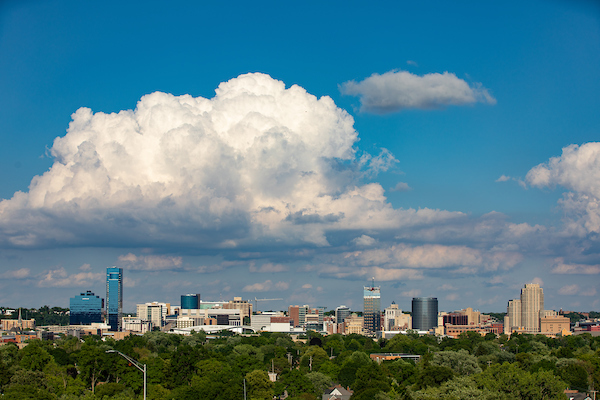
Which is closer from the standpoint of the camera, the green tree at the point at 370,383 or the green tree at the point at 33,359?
the green tree at the point at 370,383

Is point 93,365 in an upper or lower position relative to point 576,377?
upper

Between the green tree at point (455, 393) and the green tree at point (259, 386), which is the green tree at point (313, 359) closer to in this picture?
the green tree at point (259, 386)

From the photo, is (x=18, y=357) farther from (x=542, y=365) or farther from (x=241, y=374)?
(x=542, y=365)

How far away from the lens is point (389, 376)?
86562 millimetres

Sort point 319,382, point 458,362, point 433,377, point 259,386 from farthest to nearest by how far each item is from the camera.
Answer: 1. point 458,362
2. point 319,382
3. point 259,386
4. point 433,377

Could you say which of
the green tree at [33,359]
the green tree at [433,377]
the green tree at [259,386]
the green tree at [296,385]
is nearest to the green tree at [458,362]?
the green tree at [433,377]

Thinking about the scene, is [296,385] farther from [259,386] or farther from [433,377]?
[433,377]

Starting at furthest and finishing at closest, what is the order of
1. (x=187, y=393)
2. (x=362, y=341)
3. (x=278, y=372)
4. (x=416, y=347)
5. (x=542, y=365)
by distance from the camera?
(x=362, y=341) → (x=416, y=347) → (x=278, y=372) → (x=542, y=365) → (x=187, y=393)

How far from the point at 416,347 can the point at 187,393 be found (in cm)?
9663

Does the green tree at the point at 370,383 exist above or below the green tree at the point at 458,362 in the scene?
above

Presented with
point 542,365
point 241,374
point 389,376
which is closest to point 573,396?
point 542,365

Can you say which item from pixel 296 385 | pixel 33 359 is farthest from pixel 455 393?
pixel 33 359

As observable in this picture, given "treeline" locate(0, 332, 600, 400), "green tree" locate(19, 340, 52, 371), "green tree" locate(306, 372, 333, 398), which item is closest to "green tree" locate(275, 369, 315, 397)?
"treeline" locate(0, 332, 600, 400)

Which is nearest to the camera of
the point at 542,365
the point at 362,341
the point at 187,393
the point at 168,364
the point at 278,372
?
the point at 187,393
